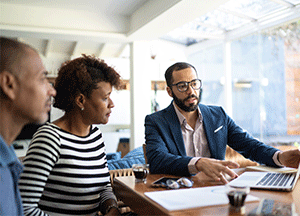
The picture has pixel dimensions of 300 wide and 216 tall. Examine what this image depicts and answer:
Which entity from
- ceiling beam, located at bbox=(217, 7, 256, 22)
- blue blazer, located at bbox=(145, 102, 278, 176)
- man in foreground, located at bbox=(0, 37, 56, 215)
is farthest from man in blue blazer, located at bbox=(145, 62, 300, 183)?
ceiling beam, located at bbox=(217, 7, 256, 22)

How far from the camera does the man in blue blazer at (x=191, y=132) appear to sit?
1.79 m

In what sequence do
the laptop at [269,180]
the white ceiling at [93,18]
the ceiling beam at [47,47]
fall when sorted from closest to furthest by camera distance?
1. the laptop at [269,180]
2. the white ceiling at [93,18]
3. the ceiling beam at [47,47]

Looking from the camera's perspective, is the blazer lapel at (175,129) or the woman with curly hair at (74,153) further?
the blazer lapel at (175,129)

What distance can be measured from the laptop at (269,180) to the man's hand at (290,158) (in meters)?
0.10

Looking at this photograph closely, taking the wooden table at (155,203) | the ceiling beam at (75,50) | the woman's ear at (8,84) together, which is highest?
the ceiling beam at (75,50)

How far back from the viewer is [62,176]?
4.46 feet

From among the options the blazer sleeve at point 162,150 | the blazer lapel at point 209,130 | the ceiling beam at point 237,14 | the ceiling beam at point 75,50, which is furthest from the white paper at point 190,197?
the ceiling beam at point 75,50

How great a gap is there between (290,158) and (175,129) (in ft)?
2.18

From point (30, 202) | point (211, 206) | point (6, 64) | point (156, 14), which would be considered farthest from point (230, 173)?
point (156, 14)

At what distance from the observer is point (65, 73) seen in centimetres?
154

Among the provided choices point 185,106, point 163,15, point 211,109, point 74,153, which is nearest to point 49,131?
point 74,153

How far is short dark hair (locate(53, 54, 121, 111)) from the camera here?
1512mm

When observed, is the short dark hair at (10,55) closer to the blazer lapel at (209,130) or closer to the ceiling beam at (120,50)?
the blazer lapel at (209,130)

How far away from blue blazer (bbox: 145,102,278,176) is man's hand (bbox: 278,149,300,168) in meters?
0.08
